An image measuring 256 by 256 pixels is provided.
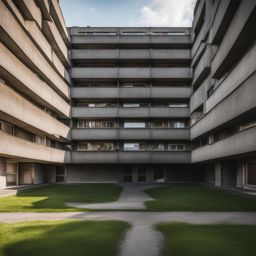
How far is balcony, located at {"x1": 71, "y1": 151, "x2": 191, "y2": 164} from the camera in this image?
4241cm

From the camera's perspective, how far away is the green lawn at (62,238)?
8469 millimetres

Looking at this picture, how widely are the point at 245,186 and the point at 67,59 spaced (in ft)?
84.9

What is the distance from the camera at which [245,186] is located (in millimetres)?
31125

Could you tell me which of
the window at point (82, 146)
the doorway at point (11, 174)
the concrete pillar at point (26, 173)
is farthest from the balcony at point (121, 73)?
the doorway at point (11, 174)

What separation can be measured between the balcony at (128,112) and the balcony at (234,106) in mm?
11134

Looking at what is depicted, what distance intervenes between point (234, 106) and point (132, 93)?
23272 millimetres

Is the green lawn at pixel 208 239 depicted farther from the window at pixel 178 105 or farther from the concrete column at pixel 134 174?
the window at pixel 178 105

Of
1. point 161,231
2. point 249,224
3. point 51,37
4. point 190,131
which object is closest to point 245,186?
point 190,131

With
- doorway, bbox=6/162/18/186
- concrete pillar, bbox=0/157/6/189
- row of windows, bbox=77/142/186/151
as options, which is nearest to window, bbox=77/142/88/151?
row of windows, bbox=77/142/186/151

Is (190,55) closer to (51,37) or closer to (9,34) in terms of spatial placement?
(51,37)

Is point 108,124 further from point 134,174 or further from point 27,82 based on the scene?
point 27,82

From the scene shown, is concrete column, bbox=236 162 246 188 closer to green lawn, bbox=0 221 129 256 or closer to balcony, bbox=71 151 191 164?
balcony, bbox=71 151 191 164

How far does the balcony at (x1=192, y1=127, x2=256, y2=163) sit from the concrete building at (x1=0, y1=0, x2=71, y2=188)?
16.1 meters

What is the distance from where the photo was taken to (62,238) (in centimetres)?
983
